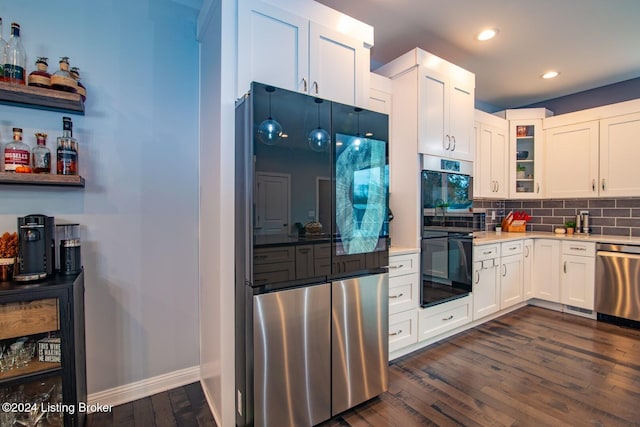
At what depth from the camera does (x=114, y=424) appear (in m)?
1.80

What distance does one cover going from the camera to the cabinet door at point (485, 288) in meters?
3.16

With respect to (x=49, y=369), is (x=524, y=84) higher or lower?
higher

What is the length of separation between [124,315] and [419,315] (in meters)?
2.31

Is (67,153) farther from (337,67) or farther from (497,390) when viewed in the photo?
(497,390)

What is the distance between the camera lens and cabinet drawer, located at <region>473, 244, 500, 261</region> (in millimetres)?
3135

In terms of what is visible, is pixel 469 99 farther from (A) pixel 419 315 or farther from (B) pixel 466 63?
(A) pixel 419 315

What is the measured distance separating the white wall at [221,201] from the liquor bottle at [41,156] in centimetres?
85

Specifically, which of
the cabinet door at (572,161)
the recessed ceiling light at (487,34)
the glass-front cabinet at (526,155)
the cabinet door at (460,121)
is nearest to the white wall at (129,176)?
the cabinet door at (460,121)

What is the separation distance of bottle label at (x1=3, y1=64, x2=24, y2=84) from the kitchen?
0.75 feet

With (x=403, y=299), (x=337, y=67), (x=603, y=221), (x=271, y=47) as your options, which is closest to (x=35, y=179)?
(x=271, y=47)

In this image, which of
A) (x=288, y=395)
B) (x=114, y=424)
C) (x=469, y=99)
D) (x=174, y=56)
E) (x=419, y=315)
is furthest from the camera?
(x=469, y=99)

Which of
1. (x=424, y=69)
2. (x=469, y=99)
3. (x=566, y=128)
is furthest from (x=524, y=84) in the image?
(x=424, y=69)

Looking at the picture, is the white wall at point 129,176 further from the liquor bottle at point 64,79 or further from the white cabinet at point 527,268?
the white cabinet at point 527,268

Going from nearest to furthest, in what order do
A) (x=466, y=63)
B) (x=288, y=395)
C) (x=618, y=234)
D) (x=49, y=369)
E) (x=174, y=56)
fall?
(x=49, y=369)
(x=288, y=395)
(x=174, y=56)
(x=466, y=63)
(x=618, y=234)
